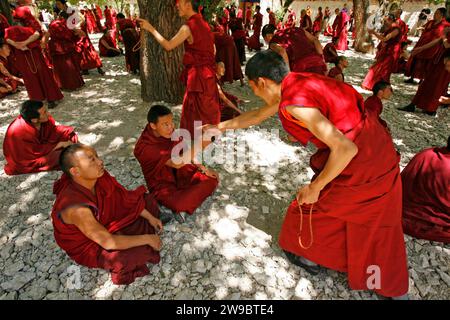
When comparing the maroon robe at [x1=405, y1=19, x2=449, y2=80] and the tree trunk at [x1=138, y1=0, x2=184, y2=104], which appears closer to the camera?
the tree trunk at [x1=138, y1=0, x2=184, y2=104]

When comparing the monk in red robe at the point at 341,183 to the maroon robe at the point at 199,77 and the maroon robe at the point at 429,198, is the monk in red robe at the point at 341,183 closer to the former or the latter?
the maroon robe at the point at 429,198

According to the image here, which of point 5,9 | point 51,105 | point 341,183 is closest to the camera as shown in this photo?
point 341,183

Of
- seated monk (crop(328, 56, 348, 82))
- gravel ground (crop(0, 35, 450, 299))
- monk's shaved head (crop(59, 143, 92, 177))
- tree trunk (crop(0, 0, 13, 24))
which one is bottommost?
gravel ground (crop(0, 35, 450, 299))

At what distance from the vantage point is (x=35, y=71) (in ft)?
16.5

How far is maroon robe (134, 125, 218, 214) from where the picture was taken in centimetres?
267

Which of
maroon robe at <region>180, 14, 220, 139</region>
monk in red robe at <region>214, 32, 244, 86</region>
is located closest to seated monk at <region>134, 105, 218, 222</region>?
maroon robe at <region>180, 14, 220, 139</region>

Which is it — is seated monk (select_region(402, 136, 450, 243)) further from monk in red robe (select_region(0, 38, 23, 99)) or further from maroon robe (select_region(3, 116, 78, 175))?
monk in red robe (select_region(0, 38, 23, 99))

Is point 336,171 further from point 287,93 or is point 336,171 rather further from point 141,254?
point 141,254

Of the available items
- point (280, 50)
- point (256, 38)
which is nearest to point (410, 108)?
point (280, 50)

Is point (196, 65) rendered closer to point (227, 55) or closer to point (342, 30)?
point (227, 55)

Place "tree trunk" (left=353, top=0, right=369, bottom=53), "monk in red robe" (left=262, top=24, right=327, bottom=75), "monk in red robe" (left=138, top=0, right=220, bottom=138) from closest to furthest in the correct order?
"monk in red robe" (left=138, top=0, right=220, bottom=138) → "monk in red robe" (left=262, top=24, right=327, bottom=75) → "tree trunk" (left=353, top=0, right=369, bottom=53)

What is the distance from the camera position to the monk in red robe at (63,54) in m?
5.59

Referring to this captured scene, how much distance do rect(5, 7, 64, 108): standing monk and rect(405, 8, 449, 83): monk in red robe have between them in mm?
7025

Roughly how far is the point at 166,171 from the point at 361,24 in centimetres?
1056
